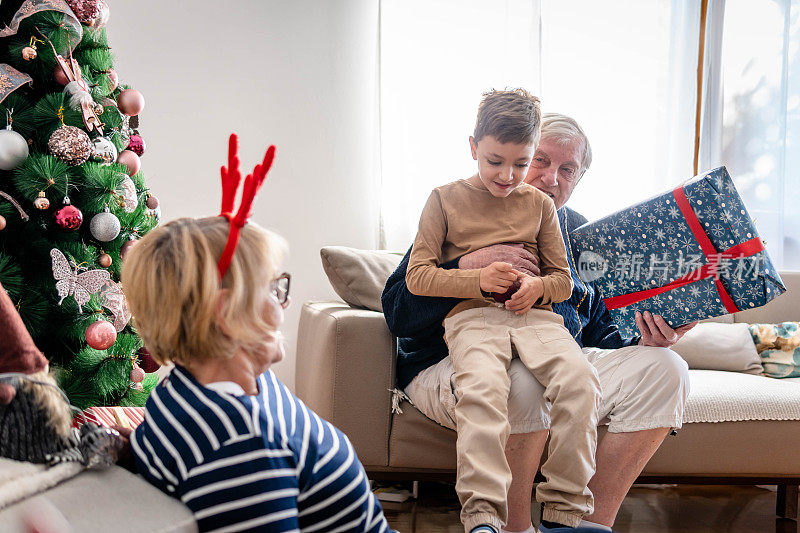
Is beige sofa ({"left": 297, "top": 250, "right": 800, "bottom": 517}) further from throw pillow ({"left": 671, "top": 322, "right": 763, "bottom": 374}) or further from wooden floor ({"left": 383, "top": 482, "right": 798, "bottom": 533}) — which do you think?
throw pillow ({"left": 671, "top": 322, "right": 763, "bottom": 374})

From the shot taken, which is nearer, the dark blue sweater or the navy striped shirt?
the navy striped shirt

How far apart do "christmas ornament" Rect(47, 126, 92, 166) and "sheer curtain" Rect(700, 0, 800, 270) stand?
2785 millimetres

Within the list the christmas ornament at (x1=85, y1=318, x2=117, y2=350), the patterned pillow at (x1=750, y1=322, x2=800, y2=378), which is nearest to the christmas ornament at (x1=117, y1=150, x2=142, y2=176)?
the christmas ornament at (x1=85, y1=318, x2=117, y2=350)

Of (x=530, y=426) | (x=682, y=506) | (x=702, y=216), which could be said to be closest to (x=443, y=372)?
(x=530, y=426)

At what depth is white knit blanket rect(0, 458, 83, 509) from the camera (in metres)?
0.65

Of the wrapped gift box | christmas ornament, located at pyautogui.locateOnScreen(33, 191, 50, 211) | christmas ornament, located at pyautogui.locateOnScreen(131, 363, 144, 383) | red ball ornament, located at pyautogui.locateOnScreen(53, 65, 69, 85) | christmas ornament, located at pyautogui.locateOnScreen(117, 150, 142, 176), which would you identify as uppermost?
red ball ornament, located at pyautogui.locateOnScreen(53, 65, 69, 85)

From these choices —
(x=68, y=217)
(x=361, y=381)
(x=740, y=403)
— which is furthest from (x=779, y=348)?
(x=68, y=217)

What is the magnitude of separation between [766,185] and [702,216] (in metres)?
2.11

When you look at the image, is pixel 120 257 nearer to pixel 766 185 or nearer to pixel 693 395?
pixel 693 395

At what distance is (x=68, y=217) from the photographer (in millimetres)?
1545

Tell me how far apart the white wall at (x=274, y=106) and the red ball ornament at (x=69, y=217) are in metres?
1.13

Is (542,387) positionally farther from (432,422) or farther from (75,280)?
(75,280)

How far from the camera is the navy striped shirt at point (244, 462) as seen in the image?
0.69m

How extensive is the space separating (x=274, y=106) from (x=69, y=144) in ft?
4.54
